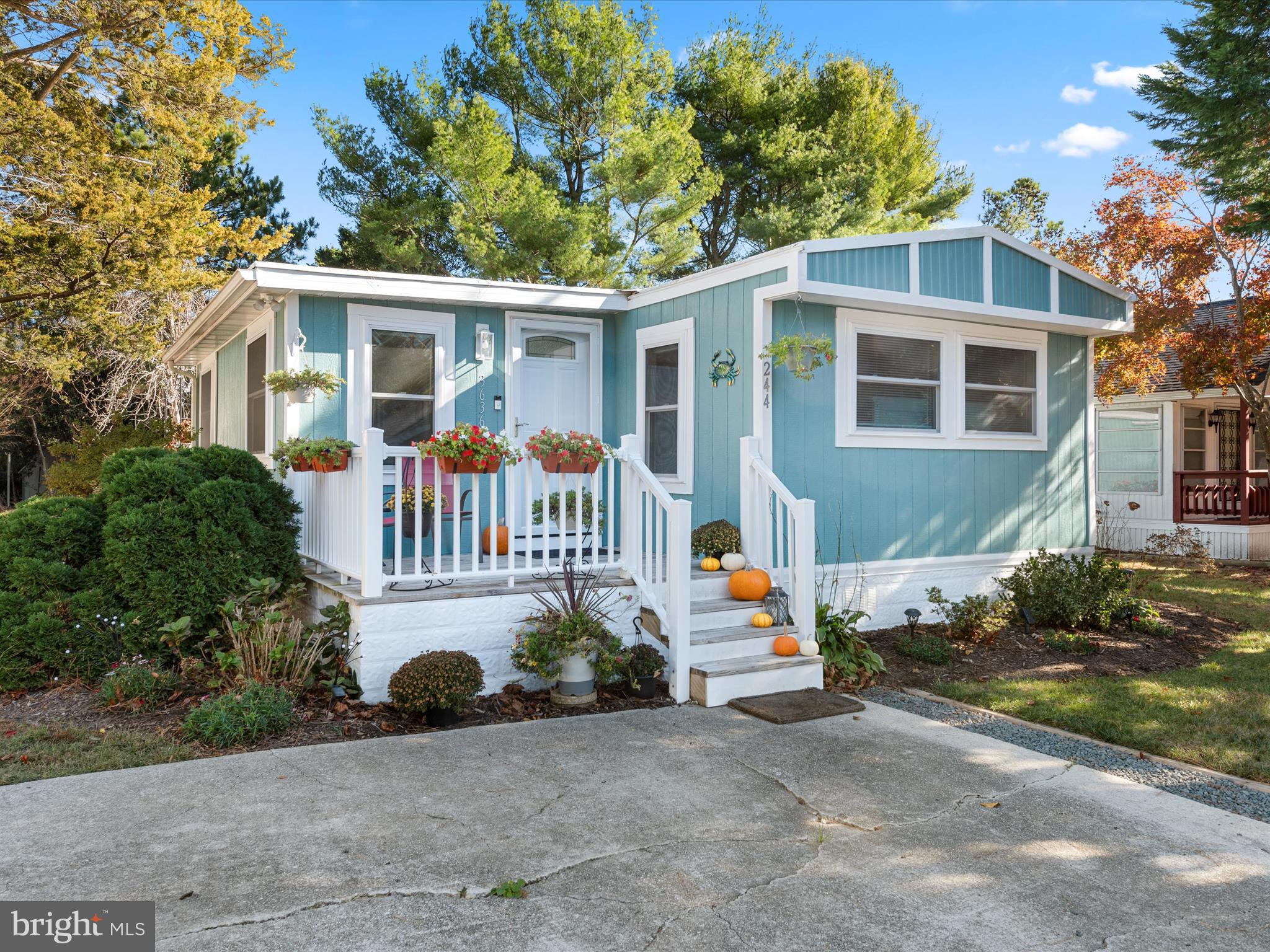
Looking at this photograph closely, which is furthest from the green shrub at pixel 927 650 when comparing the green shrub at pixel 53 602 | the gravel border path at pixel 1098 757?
the green shrub at pixel 53 602

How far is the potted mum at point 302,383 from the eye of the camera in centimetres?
640

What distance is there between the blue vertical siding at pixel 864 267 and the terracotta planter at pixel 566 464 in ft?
7.01

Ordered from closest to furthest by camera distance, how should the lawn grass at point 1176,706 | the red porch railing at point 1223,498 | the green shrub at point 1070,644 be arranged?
the lawn grass at point 1176,706 < the green shrub at point 1070,644 < the red porch railing at point 1223,498

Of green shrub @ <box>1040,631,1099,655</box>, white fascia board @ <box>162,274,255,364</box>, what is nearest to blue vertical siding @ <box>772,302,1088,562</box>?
green shrub @ <box>1040,631,1099,655</box>

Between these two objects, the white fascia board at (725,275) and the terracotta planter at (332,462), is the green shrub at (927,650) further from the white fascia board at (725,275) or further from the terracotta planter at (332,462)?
the terracotta planter at (332,462)

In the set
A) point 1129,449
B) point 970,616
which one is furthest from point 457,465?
point 1129,449

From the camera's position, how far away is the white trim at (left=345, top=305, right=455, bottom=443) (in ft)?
22.5

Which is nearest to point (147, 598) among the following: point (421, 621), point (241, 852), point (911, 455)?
point (421, 621)

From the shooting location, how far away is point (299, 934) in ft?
7.98

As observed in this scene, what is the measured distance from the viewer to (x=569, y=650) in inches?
196

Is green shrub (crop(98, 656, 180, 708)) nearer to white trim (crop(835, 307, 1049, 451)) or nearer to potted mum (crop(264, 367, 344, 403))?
potted mum (crop(264, 367, 344, 403))

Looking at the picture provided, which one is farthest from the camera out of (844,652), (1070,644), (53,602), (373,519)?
(1070,644)

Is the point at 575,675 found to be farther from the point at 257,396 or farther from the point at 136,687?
the point at 257,396

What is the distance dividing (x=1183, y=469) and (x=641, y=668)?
12419mm
